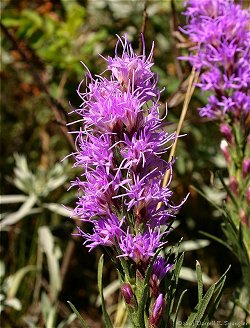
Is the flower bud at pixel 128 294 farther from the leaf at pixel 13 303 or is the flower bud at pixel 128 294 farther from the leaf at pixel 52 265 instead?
the leaf at pixel 52 265

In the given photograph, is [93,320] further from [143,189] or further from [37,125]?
[143,189]

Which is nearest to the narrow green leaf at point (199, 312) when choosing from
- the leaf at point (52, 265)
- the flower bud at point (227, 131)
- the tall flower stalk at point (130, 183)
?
the tall flower stalk at point (130, 183)

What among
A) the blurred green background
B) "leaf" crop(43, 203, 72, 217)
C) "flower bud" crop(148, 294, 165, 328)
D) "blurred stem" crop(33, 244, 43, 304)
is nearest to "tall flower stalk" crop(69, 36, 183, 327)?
"flower bud" crop(148, 294, 165, 328)

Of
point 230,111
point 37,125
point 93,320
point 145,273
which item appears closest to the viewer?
point 145,273

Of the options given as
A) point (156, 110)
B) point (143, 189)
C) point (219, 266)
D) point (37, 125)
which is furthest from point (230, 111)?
point (37, 125)

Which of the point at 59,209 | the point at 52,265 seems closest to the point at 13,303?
the point at 52,265

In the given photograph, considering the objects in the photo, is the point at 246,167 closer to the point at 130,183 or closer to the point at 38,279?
the point at 130,183
